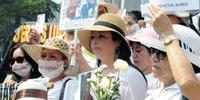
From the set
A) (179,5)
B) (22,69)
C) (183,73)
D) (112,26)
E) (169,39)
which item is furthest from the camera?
(22,69)

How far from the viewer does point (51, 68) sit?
541cm

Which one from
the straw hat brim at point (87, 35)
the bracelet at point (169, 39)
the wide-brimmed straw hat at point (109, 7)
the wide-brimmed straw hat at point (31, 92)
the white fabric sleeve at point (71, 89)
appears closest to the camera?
the bracelet at point (169, 39)

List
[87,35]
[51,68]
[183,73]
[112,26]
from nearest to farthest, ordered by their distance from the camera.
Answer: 1. [183,73]
2. [112,26]
3. [87,35]
4. [51,68]

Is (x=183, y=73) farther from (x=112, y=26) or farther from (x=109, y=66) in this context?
(x=112, y=26)

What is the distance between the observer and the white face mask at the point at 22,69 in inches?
257

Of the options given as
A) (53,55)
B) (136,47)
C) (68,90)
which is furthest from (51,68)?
(136,47)

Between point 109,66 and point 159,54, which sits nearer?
point 159,54

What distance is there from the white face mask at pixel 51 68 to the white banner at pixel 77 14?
1.32 ft

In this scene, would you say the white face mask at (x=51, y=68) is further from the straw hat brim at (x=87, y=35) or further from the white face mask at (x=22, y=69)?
the white face mask at (x=22, y=69)

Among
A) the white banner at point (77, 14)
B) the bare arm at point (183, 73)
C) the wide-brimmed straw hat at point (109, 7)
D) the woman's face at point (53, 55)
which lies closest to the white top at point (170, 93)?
the bare arm at point (183, 73)

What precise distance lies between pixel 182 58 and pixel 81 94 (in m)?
1.33

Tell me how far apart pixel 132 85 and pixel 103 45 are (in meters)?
0.46

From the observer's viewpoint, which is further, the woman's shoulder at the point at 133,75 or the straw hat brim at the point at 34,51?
the straw hat brim at the point at 34,51

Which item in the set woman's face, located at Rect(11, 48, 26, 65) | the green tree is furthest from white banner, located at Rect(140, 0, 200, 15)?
the green tree
